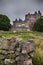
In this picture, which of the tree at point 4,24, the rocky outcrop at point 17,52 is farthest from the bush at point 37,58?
the tree at point 4,24

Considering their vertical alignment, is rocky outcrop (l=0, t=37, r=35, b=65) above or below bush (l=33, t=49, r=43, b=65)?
above

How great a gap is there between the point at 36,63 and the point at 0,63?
18.1 ft

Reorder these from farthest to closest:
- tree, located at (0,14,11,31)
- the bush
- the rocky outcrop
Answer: tree, located at (0,14,11,31) → the bush → the rocky outcrop

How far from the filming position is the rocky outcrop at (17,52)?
122 feet

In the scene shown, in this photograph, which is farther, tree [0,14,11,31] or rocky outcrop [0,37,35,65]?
tree [0,14,11,31]

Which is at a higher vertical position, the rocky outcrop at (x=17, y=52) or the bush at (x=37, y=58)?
the rocky outcrop at (x=17, y=52)

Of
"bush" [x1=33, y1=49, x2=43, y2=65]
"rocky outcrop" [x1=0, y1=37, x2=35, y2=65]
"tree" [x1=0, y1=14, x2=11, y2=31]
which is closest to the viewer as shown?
"rocky outcrop" [x1=0, y1=37, x2=35, y2=65]

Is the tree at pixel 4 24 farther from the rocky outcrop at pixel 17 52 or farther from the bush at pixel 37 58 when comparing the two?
the bush at pixel 37 58

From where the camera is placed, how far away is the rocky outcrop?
Answer: 122 feet

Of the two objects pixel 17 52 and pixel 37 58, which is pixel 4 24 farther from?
pixel 17 52

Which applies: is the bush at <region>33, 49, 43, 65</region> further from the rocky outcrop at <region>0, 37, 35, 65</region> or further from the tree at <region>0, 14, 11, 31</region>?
the tree at <region>0, 14, 11, 31</region>

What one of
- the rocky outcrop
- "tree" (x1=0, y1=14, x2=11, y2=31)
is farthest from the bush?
"tree" (x1=0, y1=14, x2=11, y2=31)

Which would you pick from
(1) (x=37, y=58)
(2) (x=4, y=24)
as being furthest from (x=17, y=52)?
(2) (x=4, y=24)

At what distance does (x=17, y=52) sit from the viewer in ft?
126
